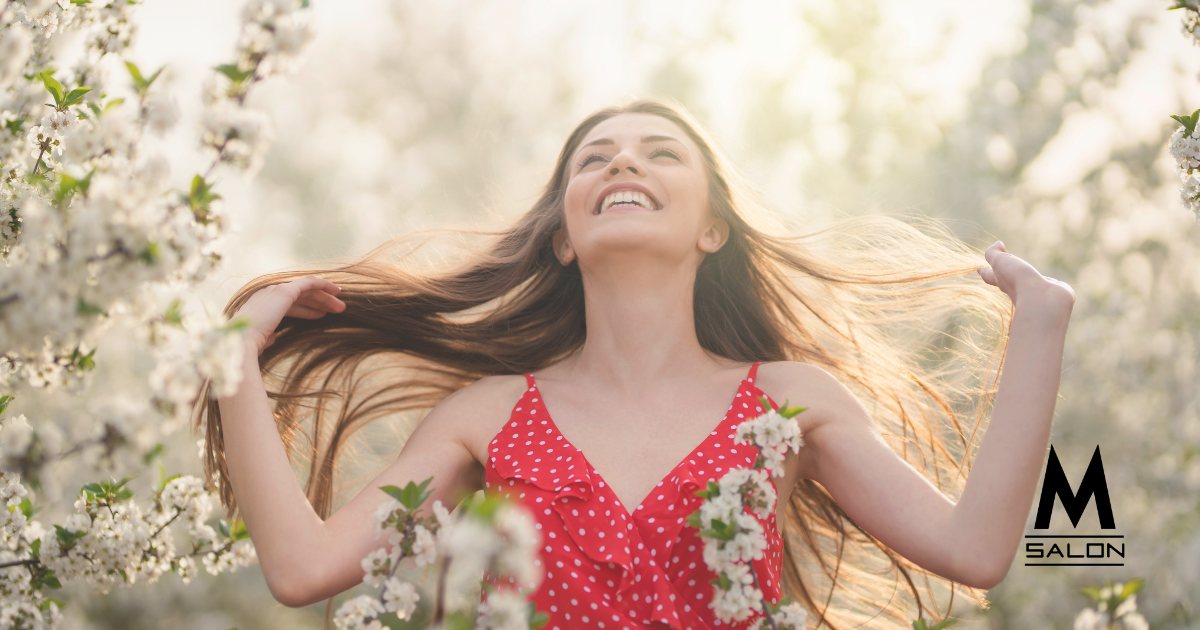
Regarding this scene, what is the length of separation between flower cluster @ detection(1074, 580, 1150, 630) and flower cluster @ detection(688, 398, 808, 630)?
47 cm

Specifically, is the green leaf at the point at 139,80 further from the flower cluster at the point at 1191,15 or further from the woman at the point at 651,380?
the flower cluster at the point at 1191,15

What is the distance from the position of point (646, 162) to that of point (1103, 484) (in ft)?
16.7

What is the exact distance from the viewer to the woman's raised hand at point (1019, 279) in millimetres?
2004

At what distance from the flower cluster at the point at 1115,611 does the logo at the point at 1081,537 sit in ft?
16.1

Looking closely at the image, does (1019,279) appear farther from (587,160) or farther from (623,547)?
(587,160)

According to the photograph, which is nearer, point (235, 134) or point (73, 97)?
point (235, 134)

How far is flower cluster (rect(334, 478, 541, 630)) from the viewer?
3.45ft

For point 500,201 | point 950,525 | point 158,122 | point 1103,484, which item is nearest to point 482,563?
Result: point 158,122

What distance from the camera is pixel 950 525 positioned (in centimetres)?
196

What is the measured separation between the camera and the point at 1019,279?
2.07 metres

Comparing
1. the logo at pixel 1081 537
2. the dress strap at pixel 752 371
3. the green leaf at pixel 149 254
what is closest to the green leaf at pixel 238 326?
the green leaf at pixel 149 254

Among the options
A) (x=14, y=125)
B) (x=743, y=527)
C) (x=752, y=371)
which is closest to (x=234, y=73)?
(x=14, y=125)

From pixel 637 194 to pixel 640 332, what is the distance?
452 mm

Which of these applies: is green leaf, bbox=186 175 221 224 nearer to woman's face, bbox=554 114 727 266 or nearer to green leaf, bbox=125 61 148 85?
green leaf, bbox=125 61 148 85
